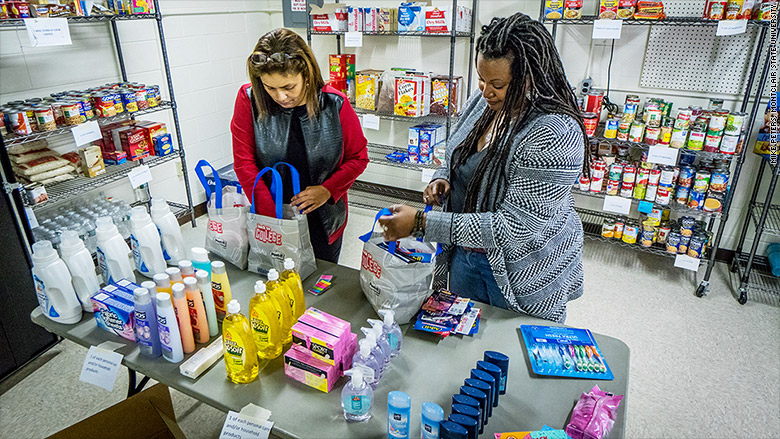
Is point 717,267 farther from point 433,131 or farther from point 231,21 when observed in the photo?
point 231,21

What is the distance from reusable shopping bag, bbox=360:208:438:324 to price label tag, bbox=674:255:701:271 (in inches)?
103

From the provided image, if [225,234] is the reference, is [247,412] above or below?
below

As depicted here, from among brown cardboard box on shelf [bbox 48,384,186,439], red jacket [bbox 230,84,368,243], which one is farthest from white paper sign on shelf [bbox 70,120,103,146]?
brown cardboard box on shelf [bbox 48,384,186,439]

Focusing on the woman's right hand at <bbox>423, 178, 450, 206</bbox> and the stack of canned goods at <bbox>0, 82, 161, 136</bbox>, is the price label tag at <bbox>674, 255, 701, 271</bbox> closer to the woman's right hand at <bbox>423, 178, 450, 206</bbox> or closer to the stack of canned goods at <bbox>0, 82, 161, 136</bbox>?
the woman's right hand at <bbox>423, 178, 450, 206</bbox>

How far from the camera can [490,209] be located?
5.13ft

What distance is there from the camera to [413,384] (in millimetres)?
1290

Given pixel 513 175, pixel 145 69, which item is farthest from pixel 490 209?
pixel 145 69

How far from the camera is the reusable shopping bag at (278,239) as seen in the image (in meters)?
1.62

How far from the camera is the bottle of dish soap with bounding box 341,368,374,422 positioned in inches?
44.7

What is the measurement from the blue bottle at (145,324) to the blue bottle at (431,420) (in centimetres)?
78

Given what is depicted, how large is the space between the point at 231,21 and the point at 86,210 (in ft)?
6.94

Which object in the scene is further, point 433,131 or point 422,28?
point 433,131

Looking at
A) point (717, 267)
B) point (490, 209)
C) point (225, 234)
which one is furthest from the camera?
point (717, 267)

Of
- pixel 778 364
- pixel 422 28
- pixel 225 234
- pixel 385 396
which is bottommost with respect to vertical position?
pixel 778 364
